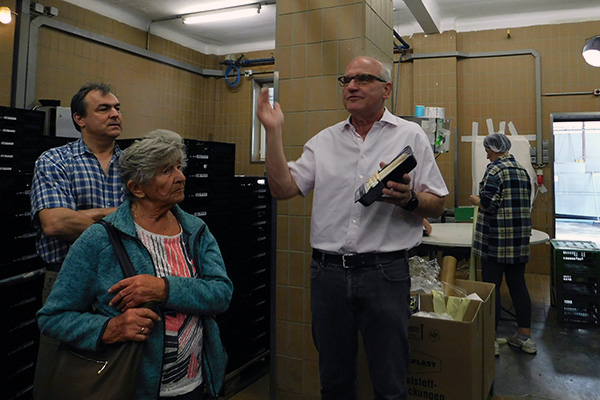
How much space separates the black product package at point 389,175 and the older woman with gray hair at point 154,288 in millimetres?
567

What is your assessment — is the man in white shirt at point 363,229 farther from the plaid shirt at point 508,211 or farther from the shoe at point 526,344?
the shoe at point 526,344

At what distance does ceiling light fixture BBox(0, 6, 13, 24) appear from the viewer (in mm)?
4242

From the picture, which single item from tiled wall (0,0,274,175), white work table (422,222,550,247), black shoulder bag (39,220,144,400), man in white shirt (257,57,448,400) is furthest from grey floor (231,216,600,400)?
tiled wall (0,0,274,175)

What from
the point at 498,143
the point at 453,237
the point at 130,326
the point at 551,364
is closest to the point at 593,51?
the point at 498,143

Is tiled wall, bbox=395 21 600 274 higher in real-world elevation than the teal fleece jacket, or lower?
higher

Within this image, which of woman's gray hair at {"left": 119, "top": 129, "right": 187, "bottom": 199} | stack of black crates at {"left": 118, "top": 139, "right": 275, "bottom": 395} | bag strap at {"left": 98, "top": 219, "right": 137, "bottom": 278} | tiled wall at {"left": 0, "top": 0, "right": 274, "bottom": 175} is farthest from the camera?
tiled wall at {"left": 0, "top": 0, "right": 274, "bottom": 175}

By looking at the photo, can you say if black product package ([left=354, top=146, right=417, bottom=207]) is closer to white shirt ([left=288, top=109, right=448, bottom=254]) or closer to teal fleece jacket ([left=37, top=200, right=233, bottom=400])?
white shirt ([left=288, top=109, right=448, bottom=254])

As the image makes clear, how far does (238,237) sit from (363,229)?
4.79 ft

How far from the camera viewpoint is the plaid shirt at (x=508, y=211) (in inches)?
121

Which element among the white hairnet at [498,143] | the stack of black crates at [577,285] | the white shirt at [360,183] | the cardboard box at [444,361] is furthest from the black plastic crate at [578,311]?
the white shirt at [360,183]

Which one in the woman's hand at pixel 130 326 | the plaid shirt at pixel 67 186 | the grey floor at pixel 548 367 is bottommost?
the grey floor at pixel 548 367

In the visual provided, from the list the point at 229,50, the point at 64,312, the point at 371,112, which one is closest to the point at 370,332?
the point at 371,112

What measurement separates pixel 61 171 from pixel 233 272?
56.4 inches

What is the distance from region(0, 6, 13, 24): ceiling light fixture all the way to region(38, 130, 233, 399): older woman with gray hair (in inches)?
166
